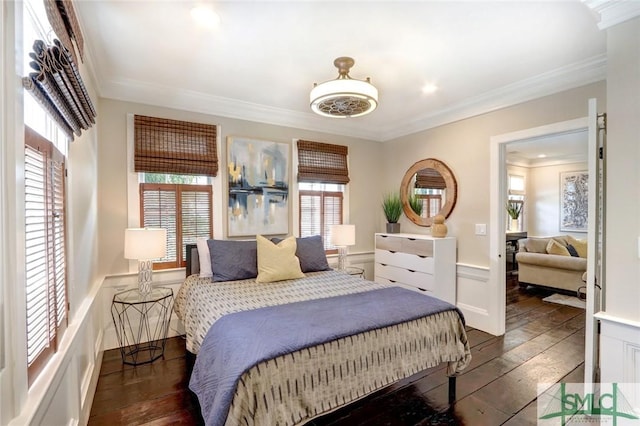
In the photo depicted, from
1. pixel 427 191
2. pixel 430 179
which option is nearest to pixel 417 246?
pixel 427 191

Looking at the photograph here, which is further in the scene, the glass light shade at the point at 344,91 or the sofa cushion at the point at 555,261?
the sofa cushion at the point at 555,261

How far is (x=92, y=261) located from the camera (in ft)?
8.50

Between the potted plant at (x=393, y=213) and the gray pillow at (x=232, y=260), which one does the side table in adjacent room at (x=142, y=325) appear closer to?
the gray pillow at (x=232, y=260)

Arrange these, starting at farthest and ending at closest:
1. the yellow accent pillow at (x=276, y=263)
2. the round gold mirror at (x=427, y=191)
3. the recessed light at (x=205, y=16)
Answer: the round gold mirror at (x=427, y=191) → the yellow accent pillow at (x=276, y=263) → the recessed light at (x=205, y=16)

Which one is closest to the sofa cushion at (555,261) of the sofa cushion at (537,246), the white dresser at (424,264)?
the sofa cushion at (537,246)

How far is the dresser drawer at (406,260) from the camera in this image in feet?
12.0

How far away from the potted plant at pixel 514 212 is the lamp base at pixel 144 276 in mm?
7375

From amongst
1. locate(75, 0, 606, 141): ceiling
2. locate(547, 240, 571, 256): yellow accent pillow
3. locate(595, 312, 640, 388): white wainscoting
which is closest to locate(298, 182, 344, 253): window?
locate(75, 0, 606, 141): ceiling

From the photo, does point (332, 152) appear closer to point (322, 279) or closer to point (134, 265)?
point (322, 279)

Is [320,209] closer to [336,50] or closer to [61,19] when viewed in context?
[336,50]

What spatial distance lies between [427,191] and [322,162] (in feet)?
4.92

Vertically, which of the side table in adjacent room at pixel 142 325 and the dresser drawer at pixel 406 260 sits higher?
the dresser drawer at pixel 406 260

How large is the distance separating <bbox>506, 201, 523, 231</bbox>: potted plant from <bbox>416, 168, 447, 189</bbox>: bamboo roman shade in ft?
13.6

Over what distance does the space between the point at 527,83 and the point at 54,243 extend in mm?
3892
